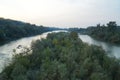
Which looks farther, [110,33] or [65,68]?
[110,33]

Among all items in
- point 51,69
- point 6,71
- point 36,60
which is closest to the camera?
point 51,69

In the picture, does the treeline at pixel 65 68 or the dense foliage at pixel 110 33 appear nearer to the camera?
the treeline at pixel 65 68

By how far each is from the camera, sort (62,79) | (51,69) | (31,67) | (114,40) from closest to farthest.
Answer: (62,79) < (51,69) < (31,67) < (114,40)

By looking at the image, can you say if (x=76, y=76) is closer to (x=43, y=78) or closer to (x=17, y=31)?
(x=43, y=78)

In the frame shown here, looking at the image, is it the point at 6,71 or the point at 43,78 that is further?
the point at 6,71

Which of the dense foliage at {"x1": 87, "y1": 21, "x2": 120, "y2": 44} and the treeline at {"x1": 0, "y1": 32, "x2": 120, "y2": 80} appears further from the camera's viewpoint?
the dense foliage at {"x1": 87, "y1": 21, "x2": 120, "y2": 44}

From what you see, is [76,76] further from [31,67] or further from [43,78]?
[31,67]

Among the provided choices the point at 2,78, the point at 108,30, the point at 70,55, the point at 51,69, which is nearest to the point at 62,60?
the point at 70,55

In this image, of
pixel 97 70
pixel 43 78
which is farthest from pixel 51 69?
pixel 97 70

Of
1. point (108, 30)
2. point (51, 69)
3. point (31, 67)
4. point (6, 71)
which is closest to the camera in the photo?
point (51, 69)
